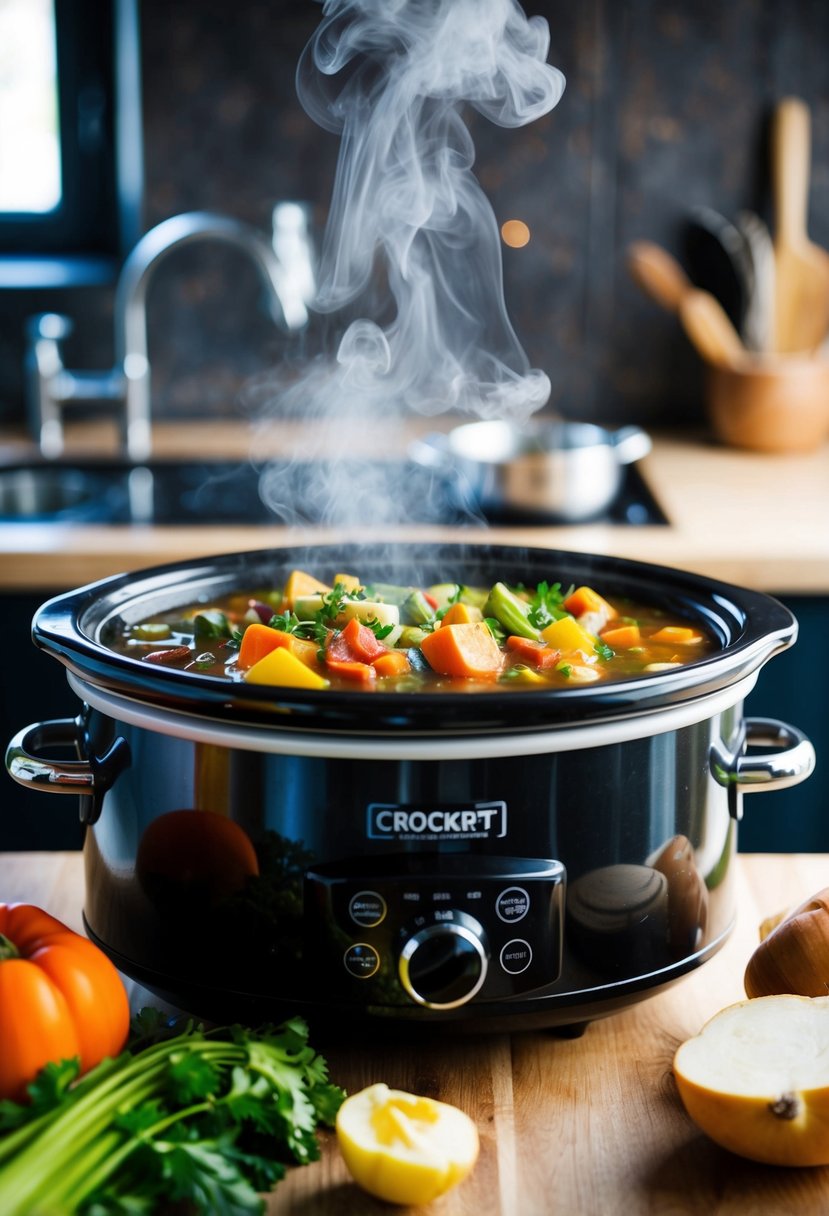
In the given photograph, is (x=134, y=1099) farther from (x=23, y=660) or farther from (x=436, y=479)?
(x=436, y=479)

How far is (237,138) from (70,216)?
52cm

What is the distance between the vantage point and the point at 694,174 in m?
3.80

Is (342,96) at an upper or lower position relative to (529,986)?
upper

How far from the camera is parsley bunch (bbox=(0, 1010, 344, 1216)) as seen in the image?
39.1 inches

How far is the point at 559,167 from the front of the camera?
3775 mm

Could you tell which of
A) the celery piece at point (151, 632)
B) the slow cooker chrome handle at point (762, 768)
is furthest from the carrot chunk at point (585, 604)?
the celery piece at point (151, 632)

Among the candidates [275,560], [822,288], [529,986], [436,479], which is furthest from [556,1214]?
[822,288]

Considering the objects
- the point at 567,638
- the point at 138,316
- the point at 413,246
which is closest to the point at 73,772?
the point at 567,638

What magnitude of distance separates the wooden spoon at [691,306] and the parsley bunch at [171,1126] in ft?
9.13

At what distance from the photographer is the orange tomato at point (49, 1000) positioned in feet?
3.63

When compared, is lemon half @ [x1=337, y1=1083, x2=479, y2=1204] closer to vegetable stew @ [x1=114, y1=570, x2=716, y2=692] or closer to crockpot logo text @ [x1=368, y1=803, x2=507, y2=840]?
crockpot logo text @ [x1=368, y1=803, x2=507, y2=840]

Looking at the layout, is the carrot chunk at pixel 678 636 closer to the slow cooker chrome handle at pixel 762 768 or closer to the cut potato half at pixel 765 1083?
the slow cooker chrome handle at pixel 762 768

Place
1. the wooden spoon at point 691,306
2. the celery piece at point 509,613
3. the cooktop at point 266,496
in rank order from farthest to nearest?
1. the wooden spoon at point 691,306
2. the cooktop at point 266,496
3. the celery piece at point 509,613

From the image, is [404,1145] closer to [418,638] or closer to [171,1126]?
[171,1126]
